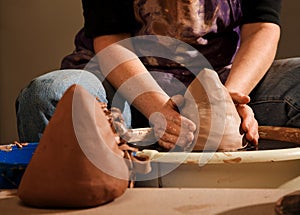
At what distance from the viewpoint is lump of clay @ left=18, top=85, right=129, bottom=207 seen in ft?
1.83

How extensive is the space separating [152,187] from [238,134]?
0.57 ft

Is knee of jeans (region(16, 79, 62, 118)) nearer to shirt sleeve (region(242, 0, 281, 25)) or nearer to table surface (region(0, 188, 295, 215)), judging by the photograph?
table surface (region(0, 188, 295, 215))

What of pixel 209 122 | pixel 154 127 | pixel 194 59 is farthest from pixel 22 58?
pixel 209 122

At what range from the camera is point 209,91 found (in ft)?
2.48

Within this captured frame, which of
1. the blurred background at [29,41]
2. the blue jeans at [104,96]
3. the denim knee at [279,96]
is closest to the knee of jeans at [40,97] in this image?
the blue jeans at [104,96]

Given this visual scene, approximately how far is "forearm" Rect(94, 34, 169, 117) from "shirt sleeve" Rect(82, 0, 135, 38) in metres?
0.07

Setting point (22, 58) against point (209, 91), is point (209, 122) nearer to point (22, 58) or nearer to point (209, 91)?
point (209, 91)

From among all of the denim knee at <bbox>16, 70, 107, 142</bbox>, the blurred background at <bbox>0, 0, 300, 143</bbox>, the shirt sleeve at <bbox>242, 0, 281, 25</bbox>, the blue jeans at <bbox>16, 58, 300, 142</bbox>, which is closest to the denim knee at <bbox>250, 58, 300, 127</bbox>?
the blue jeans at <bbox>16, 58, 300, 142</bbox>

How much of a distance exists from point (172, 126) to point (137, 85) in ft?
0.55

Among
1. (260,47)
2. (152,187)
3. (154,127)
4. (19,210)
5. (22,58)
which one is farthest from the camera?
(22,58)

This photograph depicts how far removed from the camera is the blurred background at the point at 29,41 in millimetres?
1841

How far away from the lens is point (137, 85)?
36.9 inches

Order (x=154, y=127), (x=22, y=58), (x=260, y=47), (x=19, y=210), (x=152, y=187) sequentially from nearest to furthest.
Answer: (x=19, y=210)
(x=152, y=187)
(x=154, y=127)
(x=260, y=47)
(x=22, y=58)

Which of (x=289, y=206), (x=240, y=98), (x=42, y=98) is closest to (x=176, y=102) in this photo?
(x=240, y=98)
